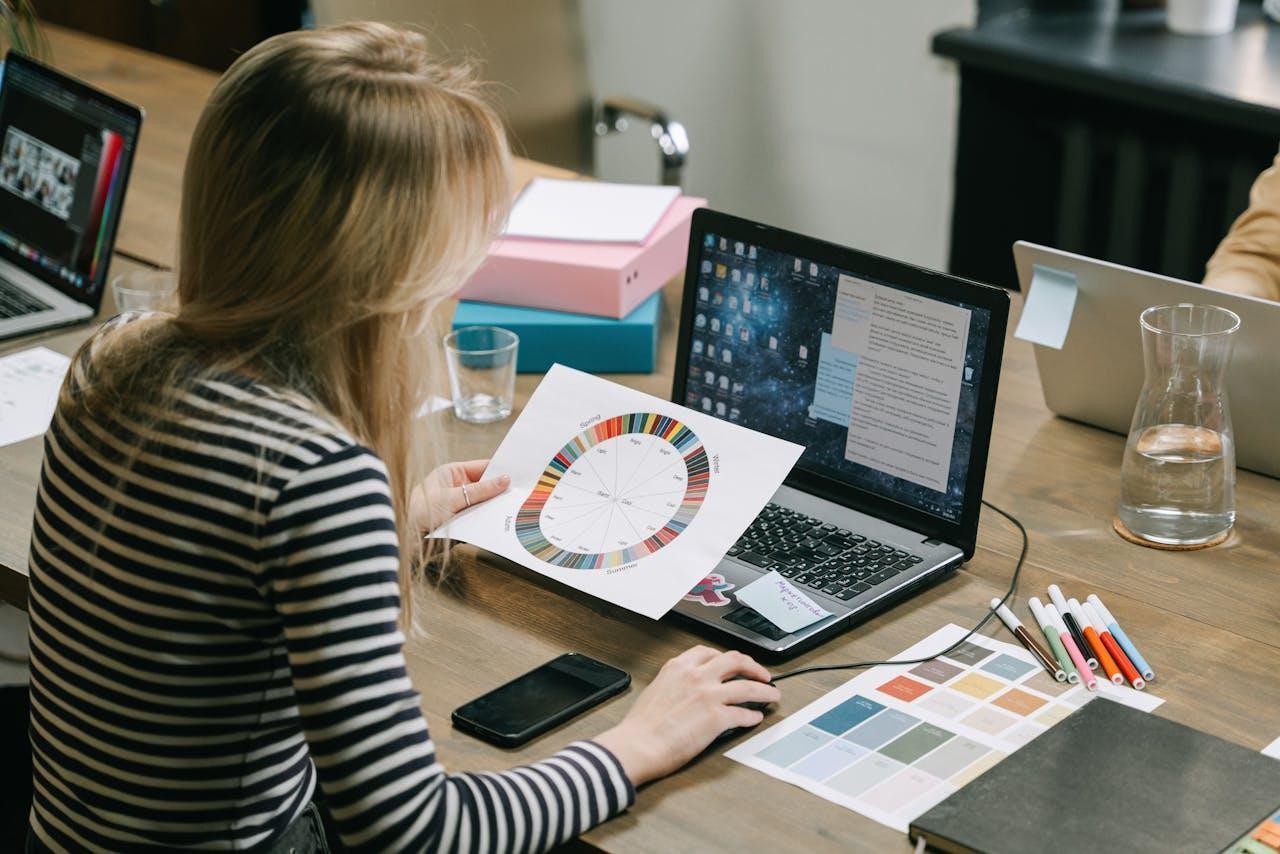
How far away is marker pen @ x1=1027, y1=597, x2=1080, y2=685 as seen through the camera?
4.16ft

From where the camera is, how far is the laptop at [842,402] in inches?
54.0

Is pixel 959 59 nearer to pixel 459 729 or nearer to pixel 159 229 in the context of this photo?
pixel 159 229

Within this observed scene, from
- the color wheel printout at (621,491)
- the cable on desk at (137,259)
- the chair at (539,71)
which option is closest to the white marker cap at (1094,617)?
the color wheel printout at (621,491)

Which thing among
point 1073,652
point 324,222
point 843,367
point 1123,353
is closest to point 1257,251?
point 1123,353

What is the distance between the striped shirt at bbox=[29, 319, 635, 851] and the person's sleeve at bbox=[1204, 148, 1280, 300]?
1208 mm

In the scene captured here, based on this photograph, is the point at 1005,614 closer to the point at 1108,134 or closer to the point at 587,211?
the point at 587,211

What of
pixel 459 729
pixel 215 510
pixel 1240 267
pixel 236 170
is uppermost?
pixel 236 170

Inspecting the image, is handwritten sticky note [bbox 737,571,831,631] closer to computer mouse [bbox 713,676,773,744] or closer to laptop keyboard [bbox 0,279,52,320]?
computer mouse [bbox 713,676,773,744]

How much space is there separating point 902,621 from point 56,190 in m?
1.37

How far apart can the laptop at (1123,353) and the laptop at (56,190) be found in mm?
1165

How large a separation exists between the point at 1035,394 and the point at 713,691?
2.49 feet

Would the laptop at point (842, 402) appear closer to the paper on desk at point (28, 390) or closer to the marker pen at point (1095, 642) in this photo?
the marker pen at point (1095, 642)

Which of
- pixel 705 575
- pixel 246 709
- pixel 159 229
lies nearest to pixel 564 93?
pixel 159 229

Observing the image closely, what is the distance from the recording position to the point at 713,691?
1.21m
